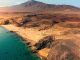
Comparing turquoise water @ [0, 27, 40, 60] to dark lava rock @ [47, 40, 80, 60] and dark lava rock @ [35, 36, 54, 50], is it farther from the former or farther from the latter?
dark lava rock @ [47, 40, 80, 60]

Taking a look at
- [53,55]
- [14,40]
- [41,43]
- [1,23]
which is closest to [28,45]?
[41,43]

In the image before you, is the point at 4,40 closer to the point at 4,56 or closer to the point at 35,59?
the point at 4,56

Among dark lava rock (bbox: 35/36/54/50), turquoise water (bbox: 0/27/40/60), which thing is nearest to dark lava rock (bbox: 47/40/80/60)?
turquoise water (bbox: 0/27/40/60)

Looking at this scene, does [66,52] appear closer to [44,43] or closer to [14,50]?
[44,43]

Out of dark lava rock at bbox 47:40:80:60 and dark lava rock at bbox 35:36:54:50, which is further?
dark lava rock at bbox 35:36:54:50

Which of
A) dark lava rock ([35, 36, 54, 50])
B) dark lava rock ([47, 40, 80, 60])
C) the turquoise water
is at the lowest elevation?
the turquoise water

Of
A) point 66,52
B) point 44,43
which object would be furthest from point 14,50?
point 66,52
